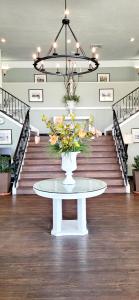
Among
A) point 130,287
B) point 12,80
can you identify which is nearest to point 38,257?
point 130,287

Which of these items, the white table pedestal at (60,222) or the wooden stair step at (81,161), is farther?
the wooden stair step at (81,161)

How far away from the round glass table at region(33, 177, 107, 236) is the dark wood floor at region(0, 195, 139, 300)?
186mm

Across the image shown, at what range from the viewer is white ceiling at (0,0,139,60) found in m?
6.62

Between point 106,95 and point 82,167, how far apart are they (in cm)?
516

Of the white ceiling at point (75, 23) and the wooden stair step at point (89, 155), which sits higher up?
the white ceiling at point (75, 23)

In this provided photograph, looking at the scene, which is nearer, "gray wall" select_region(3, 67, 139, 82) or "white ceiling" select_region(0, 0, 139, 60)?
"white ceiling" select_region(0, 0, 139, 60)

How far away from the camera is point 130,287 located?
2.65 meters

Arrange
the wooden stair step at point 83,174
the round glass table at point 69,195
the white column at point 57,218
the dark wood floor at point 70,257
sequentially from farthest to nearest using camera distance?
the wooden stair step at point 83,174 < the white column at point 57,218 < the round glass table at point 69,195 < the dark wood floor at point 70,257

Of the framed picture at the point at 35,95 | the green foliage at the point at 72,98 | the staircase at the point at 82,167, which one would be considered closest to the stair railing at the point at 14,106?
the framed picture at the point at 35,95

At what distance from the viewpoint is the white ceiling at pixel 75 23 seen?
6.62 meters

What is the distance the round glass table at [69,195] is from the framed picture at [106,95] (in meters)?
7.99

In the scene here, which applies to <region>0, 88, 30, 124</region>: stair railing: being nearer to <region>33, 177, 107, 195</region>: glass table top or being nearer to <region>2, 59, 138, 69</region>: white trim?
<region>2, 59, 138, 69</region>: white trim

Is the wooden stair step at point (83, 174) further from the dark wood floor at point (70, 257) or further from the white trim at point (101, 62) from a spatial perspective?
the white trim at point (101, 62)

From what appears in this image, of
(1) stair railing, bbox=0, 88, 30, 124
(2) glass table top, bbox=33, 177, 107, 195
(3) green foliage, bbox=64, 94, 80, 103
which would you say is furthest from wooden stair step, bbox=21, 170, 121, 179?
(3) green foliage, bbox=64, 94, 80, 103
